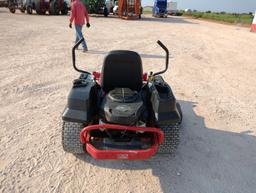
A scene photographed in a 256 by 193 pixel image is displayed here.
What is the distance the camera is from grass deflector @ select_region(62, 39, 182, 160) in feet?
9.91

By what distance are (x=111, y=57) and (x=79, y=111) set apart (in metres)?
0.84

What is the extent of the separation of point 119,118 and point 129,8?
82.6 ft

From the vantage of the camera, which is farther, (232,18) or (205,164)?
(232,18)

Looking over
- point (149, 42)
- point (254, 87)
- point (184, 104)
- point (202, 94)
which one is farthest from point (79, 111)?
point (149, 42)

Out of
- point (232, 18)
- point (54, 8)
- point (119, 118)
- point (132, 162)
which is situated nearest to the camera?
point (119, 118)

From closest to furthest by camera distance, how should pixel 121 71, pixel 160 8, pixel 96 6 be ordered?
1. pixel 121 71
2. pixel 96 6
3. pixel 160 8

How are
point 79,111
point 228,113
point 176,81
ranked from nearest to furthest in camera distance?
point 79,111 → point 228,113 → point 176,81

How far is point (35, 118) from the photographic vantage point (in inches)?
181

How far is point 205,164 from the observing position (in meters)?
3.65

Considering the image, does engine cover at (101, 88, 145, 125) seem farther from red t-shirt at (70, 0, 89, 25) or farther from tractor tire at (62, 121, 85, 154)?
red t-shirt at (70, 0, 89, 25)

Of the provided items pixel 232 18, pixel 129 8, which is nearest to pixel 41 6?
pixel 129 8

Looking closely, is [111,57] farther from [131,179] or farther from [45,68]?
[45,68]

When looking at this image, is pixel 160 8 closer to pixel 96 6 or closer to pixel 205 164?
pixel 96 6

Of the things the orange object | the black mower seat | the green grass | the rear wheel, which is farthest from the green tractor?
the black mower seat
